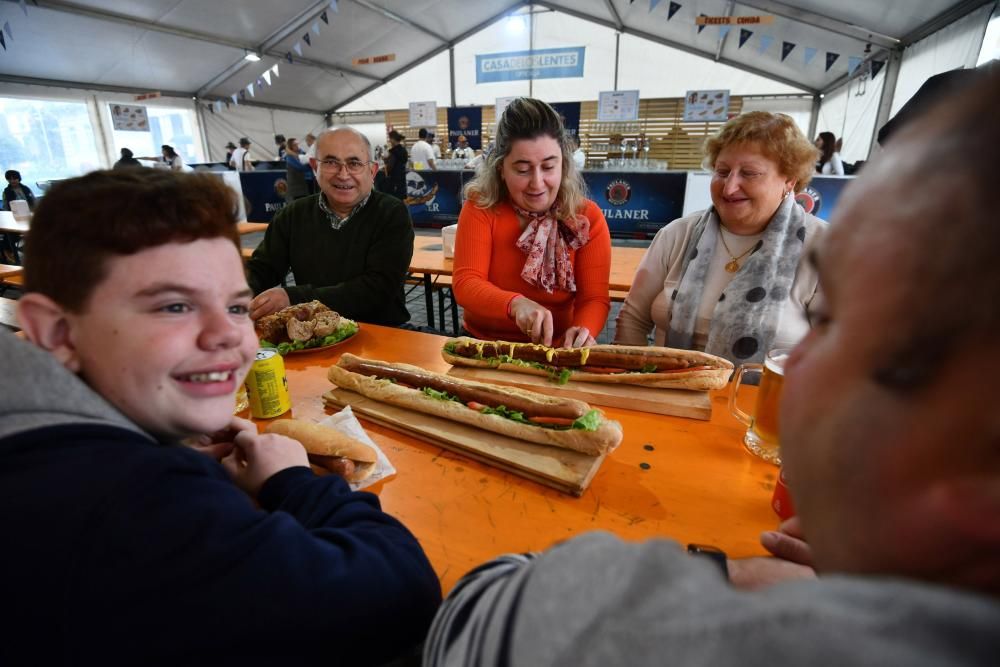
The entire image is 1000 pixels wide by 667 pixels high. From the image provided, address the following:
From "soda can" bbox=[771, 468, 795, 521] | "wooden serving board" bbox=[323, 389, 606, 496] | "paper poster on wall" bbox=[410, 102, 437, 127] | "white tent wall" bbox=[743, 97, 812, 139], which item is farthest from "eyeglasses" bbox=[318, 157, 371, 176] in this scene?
"white tent wall" bbox=[743, 97, 812, 139]

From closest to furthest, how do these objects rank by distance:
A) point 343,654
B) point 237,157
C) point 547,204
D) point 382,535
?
point 343,654, point 382,535, point 547,204, point 237,157

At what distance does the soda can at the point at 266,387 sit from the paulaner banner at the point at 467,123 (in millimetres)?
13141

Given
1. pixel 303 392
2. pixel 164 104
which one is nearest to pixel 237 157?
pixel 164 104

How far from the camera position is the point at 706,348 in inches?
105

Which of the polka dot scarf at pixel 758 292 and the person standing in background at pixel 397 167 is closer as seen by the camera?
the polka dot scarf at pixel 758 292

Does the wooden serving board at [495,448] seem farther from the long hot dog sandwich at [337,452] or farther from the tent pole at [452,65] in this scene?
the tent pole at [452,65]

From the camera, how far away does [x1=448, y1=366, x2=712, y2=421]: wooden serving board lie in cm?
187

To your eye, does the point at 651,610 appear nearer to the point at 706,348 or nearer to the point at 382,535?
the point at 382,535

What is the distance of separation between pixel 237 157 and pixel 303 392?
14.6 metres

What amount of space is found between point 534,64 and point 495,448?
18.8 meters

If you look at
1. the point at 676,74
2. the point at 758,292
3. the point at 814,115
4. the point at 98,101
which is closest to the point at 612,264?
the point at 758,292

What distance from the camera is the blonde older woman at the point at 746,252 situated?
2.39m

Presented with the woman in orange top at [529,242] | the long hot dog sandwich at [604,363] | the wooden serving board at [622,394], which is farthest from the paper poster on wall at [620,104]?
the wooden serving board at [622,394]

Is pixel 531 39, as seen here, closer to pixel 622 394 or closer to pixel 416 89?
pixel 416 89
